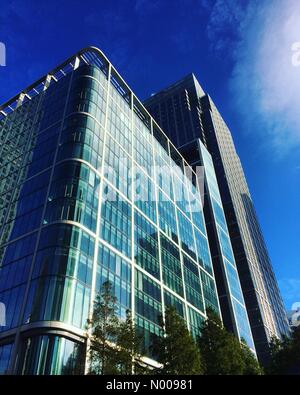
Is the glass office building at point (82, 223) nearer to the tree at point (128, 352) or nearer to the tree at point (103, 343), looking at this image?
the tree at point (103, 343)

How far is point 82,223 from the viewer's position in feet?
128

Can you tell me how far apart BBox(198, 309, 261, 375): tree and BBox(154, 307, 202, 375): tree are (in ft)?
17.0

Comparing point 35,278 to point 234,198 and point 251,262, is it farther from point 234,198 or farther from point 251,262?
point 234,198

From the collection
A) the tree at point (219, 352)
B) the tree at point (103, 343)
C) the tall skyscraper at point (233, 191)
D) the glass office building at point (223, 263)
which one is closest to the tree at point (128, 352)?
the tree at point (103, 343)

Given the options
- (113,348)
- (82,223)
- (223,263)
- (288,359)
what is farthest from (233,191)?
(113,348)

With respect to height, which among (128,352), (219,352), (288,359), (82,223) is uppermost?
(82,223)

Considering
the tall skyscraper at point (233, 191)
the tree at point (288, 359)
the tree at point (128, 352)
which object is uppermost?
the tall skyscraper at point (233, 191)

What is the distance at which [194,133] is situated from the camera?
134500mm

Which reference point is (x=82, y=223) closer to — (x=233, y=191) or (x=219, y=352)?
(x=219, y=352)

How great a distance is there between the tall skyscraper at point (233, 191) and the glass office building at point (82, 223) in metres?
33.2

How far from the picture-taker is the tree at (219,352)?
33.8 m

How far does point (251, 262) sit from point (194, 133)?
52.7m

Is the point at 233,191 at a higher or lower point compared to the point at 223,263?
higher

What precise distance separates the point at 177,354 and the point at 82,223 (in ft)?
56.0
